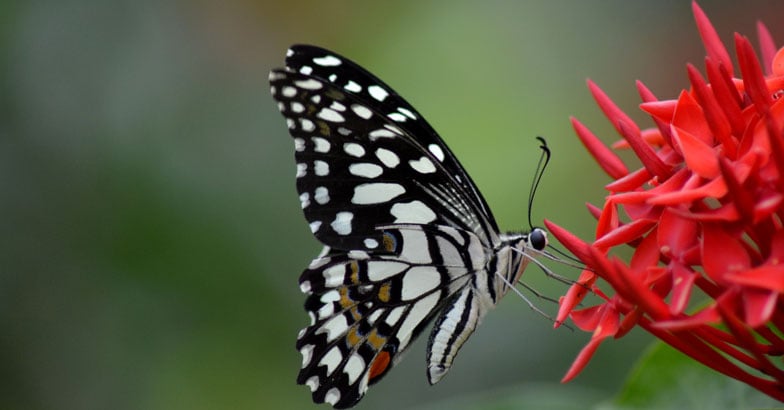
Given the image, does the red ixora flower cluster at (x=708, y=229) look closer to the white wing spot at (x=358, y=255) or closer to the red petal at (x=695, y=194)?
the red petal at (x=695, y=194)

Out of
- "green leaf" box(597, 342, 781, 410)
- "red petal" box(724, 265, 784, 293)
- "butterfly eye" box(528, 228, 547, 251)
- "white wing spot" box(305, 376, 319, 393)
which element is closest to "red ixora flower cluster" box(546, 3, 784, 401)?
"red petal" box(724, 265, 784, 293)

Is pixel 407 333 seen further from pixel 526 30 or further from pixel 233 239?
pixel 526 30

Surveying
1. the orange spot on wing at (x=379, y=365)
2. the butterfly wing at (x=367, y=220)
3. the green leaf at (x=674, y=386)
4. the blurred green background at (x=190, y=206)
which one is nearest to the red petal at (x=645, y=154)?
the green leaf at (x=674, y=386)

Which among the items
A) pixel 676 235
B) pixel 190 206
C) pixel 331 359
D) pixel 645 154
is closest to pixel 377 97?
pixel 331 359

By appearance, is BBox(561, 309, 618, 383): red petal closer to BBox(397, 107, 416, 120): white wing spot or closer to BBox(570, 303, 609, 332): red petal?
BBox(570, 303, 609, 332): red petal

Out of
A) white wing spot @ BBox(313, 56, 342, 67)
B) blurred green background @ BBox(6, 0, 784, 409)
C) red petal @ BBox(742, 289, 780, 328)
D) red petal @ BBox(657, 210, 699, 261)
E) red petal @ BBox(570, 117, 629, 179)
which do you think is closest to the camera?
red petal @ BBox(742, 289, 780, 328)
